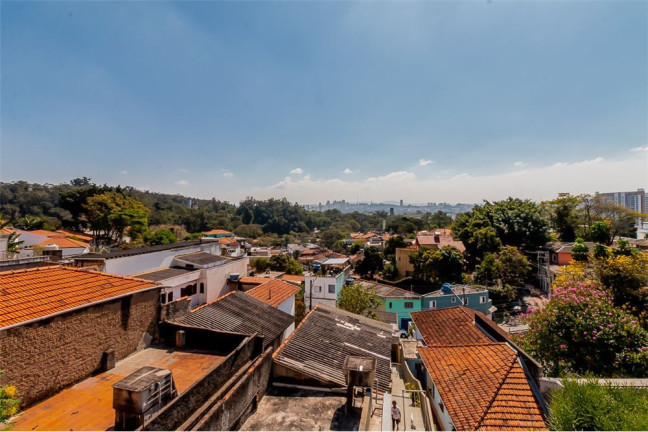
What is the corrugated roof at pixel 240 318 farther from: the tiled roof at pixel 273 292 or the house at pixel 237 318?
the tiled roof at pixel 273 292

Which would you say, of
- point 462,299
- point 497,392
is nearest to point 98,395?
point 497,392

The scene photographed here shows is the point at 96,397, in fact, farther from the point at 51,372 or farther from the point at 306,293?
the point at 306,293

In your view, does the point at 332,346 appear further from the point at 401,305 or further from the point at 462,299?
the point at 462,299

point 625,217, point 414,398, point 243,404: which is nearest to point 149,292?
point 243,404

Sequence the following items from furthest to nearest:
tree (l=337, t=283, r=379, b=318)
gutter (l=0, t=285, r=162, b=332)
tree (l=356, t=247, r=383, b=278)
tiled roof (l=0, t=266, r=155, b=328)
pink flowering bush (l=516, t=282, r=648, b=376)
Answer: tree (l=356, t=247, r=383, b=278)
tree (l=337, t=283, r=379, b=318)
pink flowering bush (l=516, t=282, r=648, b=376)
tiled roof (l=0, t=266, r=155, b=328)
gutter (l=0, t=285, r=162, b=332)

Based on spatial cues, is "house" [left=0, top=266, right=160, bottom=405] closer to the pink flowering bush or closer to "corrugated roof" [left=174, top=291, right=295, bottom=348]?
"corrugated roof" [left=174, top=291, right=295, bottom=348]

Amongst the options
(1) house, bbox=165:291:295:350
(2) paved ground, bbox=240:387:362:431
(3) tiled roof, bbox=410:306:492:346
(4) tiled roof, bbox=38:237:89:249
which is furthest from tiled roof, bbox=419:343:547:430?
(4) tiled roof, bbox=38:237:89:249
